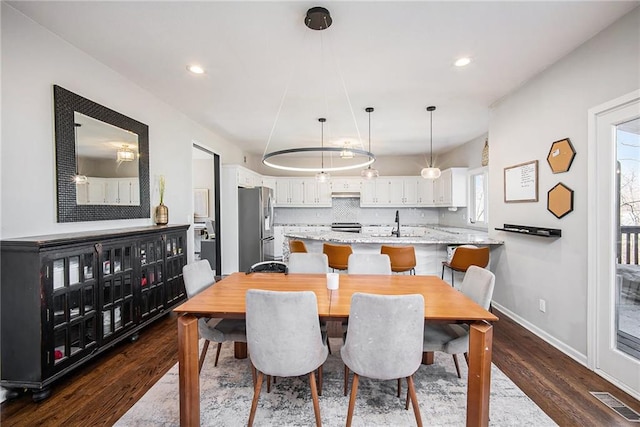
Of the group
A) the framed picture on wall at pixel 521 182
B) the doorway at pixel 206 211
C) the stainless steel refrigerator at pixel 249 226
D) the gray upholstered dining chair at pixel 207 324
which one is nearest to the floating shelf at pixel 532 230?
the framed picture on wall at pixel 521 182

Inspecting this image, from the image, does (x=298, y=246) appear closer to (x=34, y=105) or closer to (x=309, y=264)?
(x=309, y=264)

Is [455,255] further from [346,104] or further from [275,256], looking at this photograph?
[275,256]

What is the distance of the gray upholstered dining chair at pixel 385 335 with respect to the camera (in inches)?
59.2

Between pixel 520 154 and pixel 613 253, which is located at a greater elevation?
pixel 520 154

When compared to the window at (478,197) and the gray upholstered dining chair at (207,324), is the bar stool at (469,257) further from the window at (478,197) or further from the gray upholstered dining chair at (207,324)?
the gray upholstered dining chair at (207,324)

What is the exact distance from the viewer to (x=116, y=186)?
2896mm

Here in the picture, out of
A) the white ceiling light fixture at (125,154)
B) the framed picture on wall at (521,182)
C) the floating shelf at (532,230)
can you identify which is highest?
the white ceiling light fixture at (125,154)

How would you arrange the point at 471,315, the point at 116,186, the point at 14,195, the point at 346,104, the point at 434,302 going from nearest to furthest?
the point at 471,315 → the point at 434,302 → the point at 14,195 → the point at 116,186 → the point at 346,104

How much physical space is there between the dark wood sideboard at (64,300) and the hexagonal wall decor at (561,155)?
403cm

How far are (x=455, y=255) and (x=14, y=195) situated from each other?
13.6 feet

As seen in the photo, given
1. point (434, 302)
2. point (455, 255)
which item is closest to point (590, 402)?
point (434, 302)

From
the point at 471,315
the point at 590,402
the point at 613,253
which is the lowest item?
the point at 590,402

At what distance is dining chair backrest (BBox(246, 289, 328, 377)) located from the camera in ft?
5.03

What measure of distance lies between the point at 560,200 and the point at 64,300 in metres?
4.17
